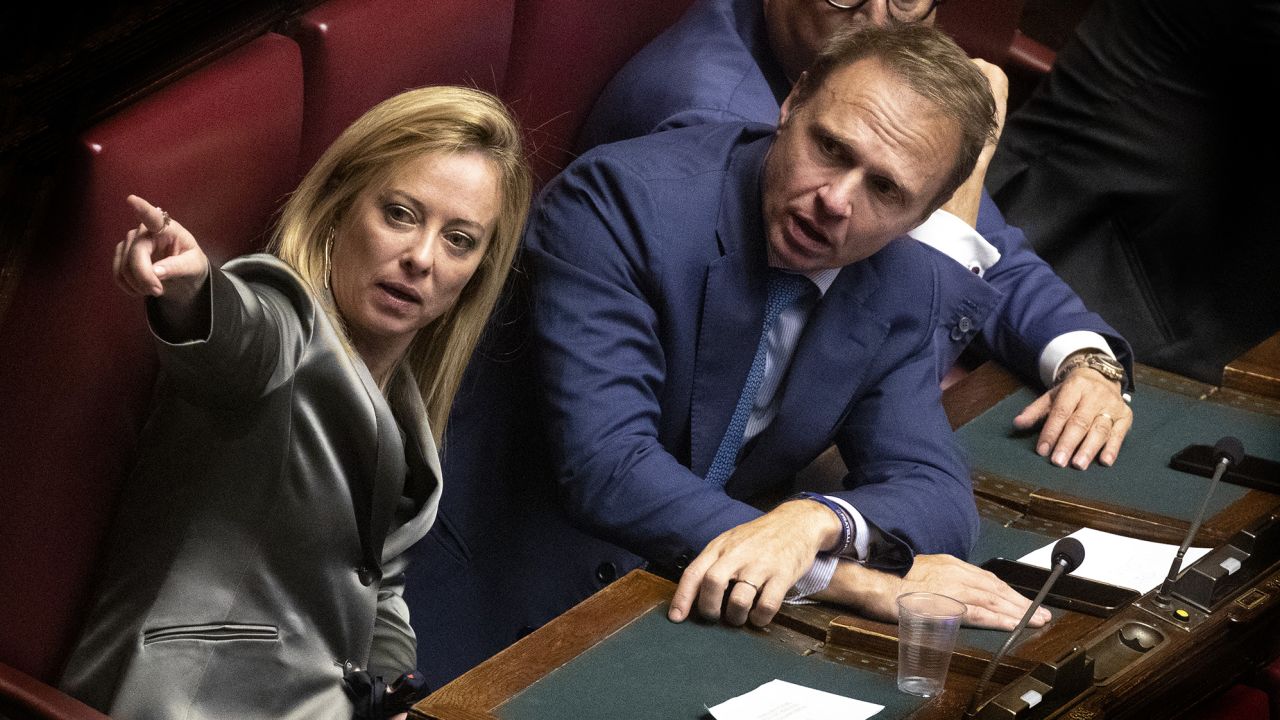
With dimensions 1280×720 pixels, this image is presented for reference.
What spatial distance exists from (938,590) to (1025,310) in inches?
37.0

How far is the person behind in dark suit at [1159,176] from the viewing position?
3.38 metres

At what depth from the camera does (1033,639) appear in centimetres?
220

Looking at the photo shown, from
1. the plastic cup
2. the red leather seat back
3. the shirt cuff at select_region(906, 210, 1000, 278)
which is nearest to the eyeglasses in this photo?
the shirt cuff at select_region(906, 210, 1000, 278)

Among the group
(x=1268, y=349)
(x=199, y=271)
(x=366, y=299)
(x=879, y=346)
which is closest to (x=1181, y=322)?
(x=1268, y=349)

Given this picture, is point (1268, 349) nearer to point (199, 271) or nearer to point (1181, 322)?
point (1181, 322)

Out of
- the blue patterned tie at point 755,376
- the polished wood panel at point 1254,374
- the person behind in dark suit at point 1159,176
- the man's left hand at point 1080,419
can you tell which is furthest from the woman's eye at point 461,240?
the person behind in dark suit at point 1159,176

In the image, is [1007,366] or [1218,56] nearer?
[1007,366]

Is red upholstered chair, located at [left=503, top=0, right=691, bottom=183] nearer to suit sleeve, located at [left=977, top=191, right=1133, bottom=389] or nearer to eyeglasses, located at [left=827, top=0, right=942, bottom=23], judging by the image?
eyeglasses, located at [left=827, top=0, right=942, bottom=23]

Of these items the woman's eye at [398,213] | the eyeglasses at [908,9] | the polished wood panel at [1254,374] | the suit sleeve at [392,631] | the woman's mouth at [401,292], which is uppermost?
the eyeglasses at [908,9]

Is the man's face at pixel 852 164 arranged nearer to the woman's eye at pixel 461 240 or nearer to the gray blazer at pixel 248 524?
the woman's eye at pixel 461 240

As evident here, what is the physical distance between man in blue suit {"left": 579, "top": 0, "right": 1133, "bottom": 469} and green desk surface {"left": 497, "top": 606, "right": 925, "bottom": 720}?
32.7 inches

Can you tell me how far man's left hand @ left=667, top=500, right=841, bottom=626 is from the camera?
2018mm

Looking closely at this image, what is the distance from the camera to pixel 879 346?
2461 mm

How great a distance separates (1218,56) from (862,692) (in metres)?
1.94
